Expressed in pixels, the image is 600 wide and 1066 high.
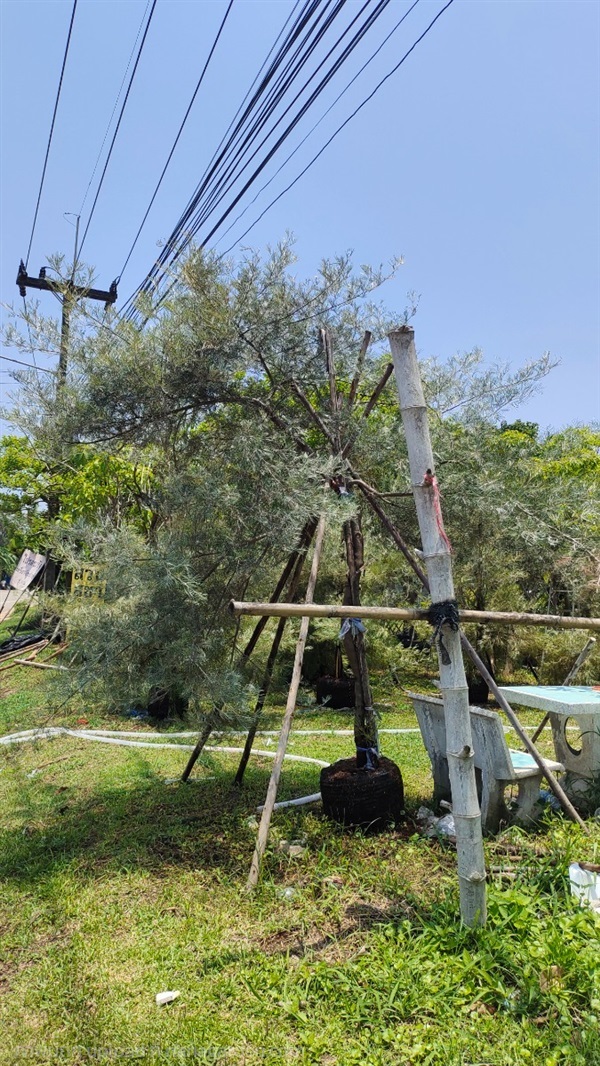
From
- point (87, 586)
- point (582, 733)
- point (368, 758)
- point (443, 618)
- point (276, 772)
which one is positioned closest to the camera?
point (443, 618)

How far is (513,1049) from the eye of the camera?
7.64 feet

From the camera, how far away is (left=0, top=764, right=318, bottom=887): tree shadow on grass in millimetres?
4074

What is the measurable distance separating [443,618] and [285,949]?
1.57 m

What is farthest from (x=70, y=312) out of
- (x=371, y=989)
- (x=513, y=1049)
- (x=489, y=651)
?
(x=489, y=651)

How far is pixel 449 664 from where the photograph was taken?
3.00 metres

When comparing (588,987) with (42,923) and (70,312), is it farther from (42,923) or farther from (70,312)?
(70,312)

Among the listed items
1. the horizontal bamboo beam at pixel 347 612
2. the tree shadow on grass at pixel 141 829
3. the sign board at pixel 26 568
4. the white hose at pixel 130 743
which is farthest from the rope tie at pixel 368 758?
the sign board at pixel 26 568

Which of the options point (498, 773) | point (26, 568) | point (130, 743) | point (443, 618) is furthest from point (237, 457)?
point (26, 568)

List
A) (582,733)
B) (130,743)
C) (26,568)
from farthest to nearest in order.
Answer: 1. (26,568)
2. (130,743)
3. (582,733)

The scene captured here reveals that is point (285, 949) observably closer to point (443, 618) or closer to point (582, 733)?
point (443, 618)

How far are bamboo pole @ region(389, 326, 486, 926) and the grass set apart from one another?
0.83ft

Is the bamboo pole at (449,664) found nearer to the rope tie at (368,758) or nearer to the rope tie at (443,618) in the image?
the rope tie at (443,618)

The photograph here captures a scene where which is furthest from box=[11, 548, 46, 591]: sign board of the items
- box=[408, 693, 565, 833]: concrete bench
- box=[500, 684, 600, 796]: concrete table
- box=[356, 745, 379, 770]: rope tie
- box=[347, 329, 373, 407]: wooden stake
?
box=[408, 693, 565, 833]: concrete bench

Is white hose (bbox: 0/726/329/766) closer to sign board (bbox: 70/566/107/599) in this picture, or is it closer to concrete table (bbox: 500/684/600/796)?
sign board (bbox: 70/566/107/599)
